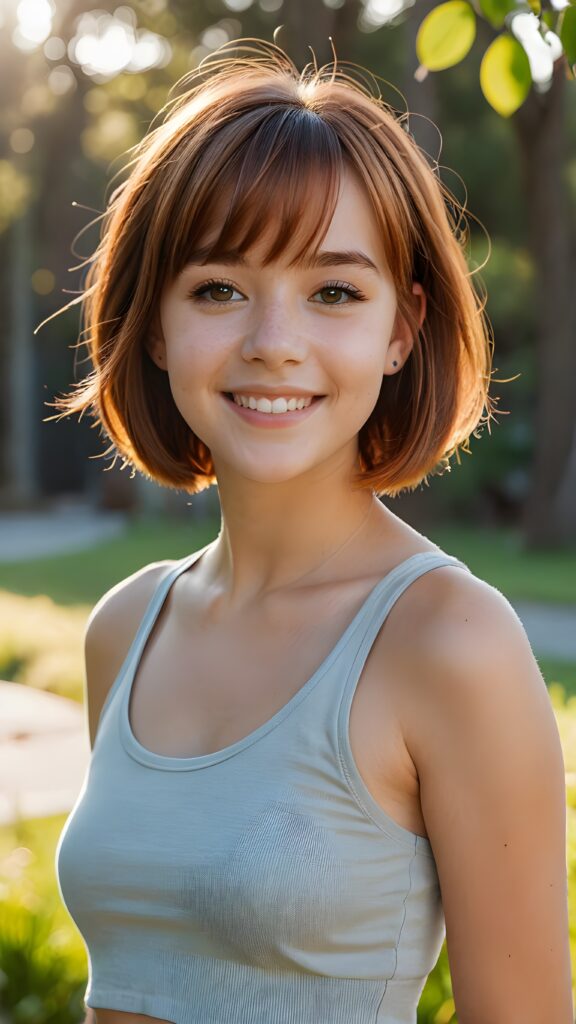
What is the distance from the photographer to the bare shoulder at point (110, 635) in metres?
2.09

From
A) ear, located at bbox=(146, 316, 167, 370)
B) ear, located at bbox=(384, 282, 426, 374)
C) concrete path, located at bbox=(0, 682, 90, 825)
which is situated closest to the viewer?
ear, located at bbox=(384, 282, 426, 374)

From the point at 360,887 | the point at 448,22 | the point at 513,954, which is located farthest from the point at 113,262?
the point at 513,954

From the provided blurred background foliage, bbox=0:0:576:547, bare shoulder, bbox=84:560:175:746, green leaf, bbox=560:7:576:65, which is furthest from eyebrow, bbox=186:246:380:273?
blurred background foliage, bbox=0:0:576:547

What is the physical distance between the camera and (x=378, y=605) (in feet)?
5.41

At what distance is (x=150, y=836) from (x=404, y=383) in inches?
31.4

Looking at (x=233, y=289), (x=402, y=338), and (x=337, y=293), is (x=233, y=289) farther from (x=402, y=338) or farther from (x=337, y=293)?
(x=402, y=338)

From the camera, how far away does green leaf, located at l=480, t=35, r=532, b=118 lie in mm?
1698

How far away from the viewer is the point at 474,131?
18344 mm

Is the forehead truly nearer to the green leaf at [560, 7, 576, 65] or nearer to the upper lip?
the upper lip

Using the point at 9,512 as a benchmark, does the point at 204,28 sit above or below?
above

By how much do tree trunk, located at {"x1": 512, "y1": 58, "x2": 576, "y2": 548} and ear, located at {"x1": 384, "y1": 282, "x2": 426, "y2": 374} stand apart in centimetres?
1221

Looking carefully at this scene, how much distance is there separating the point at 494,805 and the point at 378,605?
0.31 metres

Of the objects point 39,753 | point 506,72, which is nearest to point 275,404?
point 506,72

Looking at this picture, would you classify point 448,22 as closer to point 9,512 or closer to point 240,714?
point 240,714
